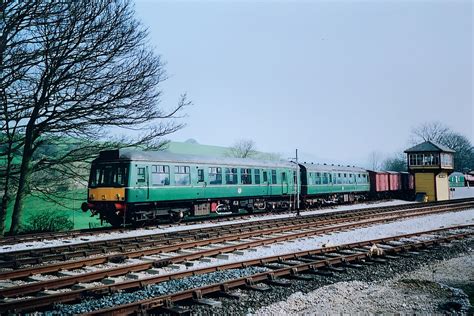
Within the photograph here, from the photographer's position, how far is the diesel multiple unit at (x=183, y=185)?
1616 cm

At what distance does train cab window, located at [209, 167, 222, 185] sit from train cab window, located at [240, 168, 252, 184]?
6.53 ft

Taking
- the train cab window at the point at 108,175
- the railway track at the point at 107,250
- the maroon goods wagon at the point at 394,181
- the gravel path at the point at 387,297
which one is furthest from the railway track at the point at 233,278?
the maroon goods wagon at the point at 394,181

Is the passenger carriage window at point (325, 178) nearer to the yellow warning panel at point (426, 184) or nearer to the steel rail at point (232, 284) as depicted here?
the yellow warning panel at point (426, 184)

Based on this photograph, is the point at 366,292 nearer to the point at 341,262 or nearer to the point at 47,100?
the point at 341,262

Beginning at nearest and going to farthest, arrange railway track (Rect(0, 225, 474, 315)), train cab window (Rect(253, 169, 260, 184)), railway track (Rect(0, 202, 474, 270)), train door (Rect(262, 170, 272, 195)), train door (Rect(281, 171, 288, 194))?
railway track (Rect(0, 225, 474, 315)) < railway track (Rect(0, 202, 474, 270)) < train cab window (Rect(253, 169, 260, 184)) < train door (Rect(262, 170, 272, 195)) < train door (Rect(281, 171, 288, 194))

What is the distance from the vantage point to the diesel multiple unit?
53.0ft

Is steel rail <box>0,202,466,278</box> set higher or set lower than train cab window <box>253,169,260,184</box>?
lower

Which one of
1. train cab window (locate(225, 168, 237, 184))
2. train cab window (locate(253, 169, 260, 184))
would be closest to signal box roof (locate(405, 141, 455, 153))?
train cab window (locate(253, 169, 260, 184))

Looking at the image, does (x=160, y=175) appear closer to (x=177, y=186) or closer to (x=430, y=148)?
(x=177, y=186)

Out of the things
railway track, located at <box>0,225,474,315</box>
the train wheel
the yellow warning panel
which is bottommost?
railway track, located at <box>0,225,474,315</box>

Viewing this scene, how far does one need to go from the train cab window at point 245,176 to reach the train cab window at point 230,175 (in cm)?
65

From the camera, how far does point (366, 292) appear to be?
24.1 ft

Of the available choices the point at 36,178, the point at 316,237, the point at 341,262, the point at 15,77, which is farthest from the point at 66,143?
the point at 341,262

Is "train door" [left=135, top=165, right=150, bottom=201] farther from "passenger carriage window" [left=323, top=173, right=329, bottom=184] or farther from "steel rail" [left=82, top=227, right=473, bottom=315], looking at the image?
"passenger carriage window" [left=323, top=173, right=329, bottom=184]
